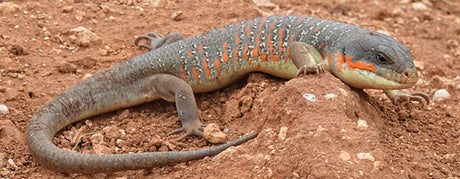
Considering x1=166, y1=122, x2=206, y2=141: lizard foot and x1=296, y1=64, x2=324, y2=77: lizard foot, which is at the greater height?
x1=296, y1=64, x2=324, y2=77: lizard foot

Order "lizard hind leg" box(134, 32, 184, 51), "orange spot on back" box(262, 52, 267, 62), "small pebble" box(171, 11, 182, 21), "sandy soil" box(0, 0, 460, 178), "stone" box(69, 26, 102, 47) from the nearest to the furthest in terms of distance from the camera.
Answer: "sandy soil" box(0, 0, 460, 178) → "orange spot on back" box(262, 52, 267, 62) → "lizard hind leg" box(134, 32, 184, 51) → "stone" box(69, 26, 102, 47) → "small pebble" box(171, 11, 182, 21)

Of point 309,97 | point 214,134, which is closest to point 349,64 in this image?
point 309,97

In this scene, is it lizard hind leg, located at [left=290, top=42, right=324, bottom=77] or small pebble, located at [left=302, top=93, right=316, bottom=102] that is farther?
lizard hind leg, located at [left=290, top=42, right=324, bottom=77]

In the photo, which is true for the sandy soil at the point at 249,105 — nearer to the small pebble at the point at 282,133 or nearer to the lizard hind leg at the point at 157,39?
the small pebble at the point at 282,133

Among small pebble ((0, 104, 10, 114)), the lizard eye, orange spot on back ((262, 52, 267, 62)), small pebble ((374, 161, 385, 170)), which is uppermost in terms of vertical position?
the lizard eye

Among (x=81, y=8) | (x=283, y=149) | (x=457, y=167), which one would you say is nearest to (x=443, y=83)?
(x=457, y=167)

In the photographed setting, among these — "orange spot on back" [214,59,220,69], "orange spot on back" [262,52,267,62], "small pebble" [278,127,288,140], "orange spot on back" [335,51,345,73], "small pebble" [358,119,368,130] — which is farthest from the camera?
"orange spot on back" [214,59,220,69]

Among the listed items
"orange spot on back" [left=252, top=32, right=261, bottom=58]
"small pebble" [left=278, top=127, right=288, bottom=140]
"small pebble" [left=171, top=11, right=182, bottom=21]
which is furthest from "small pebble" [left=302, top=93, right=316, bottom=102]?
"small pebble" [left=171, top=11, right=182, bottom=21]

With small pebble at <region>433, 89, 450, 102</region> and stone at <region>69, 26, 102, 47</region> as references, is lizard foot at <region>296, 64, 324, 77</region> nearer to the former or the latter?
small pebble at <region>433, 89, 450, 102</region>
